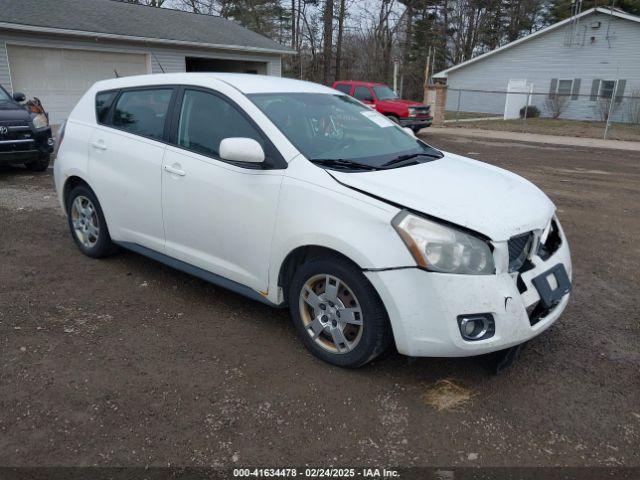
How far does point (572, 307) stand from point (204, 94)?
3.35 metres

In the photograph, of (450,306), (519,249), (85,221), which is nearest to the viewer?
(450,306)

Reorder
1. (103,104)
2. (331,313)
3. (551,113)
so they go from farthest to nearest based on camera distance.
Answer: (551,113)
(103,104)
(331,313)

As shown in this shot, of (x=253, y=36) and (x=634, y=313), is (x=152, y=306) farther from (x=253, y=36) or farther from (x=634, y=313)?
(x=253, y=36)

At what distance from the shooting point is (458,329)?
2.75 meters

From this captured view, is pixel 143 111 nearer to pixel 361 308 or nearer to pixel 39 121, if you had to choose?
pixel 361 308

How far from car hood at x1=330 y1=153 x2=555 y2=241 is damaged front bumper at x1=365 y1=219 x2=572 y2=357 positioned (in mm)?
216

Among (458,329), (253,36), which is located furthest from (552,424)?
(253,36)

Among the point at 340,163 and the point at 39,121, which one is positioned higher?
the point at 340,163

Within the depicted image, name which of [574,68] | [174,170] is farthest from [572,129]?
[174,170]

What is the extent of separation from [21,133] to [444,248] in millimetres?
8286

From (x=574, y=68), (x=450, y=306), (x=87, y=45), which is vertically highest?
(x=574, y=68)

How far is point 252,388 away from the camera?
3.06m

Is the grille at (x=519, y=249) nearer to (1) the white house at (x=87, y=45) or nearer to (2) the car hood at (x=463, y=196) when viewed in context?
(2) the car hood at (x=463, y=196)

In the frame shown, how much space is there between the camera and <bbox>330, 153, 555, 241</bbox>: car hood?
284 centimetres
